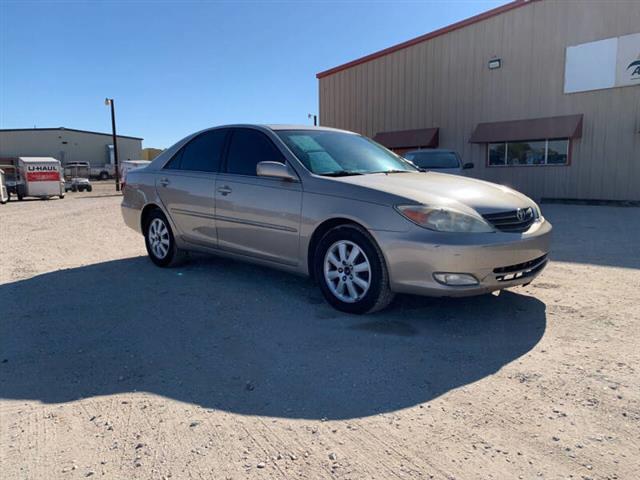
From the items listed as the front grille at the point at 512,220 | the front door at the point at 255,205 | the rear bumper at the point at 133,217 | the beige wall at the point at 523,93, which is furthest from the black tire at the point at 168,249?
the beige wall at the point at 523,93

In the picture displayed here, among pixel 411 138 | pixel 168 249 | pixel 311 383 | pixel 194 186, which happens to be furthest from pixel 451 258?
pixel 411 138

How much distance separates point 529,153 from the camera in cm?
1659

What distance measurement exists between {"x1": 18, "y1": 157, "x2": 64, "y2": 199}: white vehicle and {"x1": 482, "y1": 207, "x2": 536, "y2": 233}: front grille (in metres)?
26.0

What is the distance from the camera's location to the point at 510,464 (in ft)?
6.83

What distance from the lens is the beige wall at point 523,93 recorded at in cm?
1464

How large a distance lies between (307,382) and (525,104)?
53.1ft

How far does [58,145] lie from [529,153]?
191 ft

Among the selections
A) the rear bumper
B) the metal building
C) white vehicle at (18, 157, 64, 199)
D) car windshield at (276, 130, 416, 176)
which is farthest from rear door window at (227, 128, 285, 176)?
the metal building

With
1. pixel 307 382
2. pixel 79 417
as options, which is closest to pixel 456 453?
pixel 307 382

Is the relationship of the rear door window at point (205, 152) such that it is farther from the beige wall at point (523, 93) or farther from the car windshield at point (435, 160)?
the beige wall at point (523, 93)

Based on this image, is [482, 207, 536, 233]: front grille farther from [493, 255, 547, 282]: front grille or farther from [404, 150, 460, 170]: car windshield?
[404, 150, 460, 170]: car windshield

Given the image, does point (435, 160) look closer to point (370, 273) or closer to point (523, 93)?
point (523, 93)

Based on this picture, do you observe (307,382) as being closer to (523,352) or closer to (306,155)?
(523,352)

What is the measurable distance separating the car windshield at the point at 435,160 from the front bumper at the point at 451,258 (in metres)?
8.71
